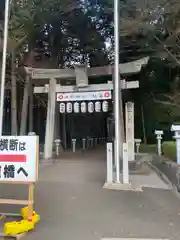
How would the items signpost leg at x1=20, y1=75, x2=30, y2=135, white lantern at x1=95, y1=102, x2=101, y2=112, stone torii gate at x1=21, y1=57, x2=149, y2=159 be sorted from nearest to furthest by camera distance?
1. stone torii gate at x1=21, y1=57, x2=149, y2=159
2. white lantern at x1=95, y1=102, x2=101, y2=112
3. signpost leg at x1=20, y1=75, x2=30, y2=135

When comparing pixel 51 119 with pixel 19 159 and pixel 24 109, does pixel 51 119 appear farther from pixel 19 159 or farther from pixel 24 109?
pixel 19 159

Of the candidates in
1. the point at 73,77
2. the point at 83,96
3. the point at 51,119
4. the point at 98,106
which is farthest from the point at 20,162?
the point at 73,77

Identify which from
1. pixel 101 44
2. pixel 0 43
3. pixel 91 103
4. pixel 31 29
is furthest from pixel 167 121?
pixel 0 43

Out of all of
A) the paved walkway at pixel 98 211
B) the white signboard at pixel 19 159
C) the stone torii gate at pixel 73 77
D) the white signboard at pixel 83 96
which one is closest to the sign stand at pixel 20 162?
the white signboard at pixel 19 159

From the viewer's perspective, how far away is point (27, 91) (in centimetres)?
1788

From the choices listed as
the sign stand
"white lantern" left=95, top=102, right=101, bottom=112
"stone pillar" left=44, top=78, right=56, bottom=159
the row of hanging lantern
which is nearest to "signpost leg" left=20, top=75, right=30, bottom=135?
"stone pillar" left=44, top=78, right=56, bottom=159

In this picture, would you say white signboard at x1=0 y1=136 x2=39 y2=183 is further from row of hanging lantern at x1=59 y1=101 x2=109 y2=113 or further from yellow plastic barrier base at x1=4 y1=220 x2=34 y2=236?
row of hanging lantern at x1=59 y1=101 x2=109 y2=113

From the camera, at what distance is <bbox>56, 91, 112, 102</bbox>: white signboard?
14.2m

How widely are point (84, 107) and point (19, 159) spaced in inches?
392

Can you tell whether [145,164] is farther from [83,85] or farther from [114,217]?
[114,217]

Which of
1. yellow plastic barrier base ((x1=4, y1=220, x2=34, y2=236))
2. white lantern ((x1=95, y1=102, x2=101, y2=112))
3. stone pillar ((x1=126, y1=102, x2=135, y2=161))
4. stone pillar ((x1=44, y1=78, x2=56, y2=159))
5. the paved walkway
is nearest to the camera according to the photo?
yellow plastic barrier base ((x1=4, y1=220, x2=34, y2=236))

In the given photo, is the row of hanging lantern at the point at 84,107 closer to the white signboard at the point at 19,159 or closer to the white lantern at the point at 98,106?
the white lantern at the point at 98,106

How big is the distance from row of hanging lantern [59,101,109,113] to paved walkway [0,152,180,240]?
5.87m

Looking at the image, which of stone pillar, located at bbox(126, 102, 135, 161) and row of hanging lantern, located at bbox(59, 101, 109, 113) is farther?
row of hanging lantern, located at bbox(59, 101, 109, 113)
